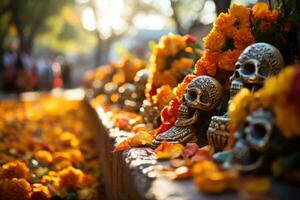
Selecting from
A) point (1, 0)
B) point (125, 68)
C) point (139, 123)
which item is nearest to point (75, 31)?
point (1, 0)

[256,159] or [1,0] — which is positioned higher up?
[1,0]

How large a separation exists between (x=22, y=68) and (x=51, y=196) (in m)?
16.4

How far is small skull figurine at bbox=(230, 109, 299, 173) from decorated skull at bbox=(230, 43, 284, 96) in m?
0.54

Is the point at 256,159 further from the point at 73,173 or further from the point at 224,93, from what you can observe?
the point at 73,173

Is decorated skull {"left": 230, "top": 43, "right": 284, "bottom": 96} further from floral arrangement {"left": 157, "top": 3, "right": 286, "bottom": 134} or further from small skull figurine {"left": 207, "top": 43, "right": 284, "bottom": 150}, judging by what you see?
floral arrangement {"left": 157, "top": 3, "right": 286, "bottom": 134}

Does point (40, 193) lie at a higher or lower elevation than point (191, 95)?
lower

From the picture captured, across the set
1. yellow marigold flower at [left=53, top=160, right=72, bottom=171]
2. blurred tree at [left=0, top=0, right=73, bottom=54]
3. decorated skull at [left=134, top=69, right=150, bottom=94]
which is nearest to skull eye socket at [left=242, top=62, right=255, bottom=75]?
yellow marigold flower at [left=53, top=160, right=72, bottom=171]

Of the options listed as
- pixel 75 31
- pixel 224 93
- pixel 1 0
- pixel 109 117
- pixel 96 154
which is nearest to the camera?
pixel 224 93

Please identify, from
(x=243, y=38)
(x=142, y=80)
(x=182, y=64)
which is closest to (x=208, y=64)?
(x=243, y=38)

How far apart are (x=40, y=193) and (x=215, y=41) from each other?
201 centimetres

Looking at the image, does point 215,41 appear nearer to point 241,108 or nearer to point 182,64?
point 241,108

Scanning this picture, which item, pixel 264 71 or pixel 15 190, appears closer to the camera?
pixel 264 71

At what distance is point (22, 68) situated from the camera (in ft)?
67.4

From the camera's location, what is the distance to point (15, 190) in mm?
4359
